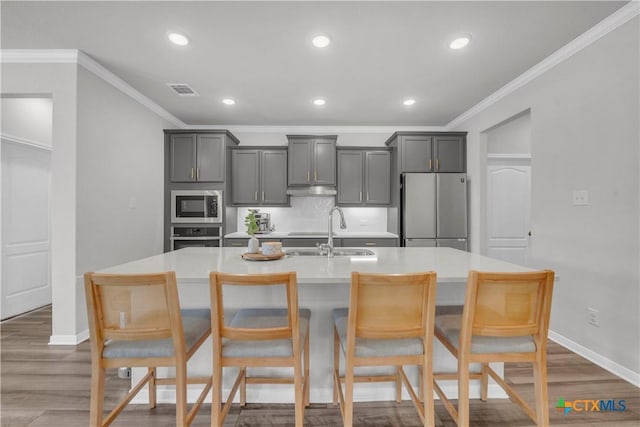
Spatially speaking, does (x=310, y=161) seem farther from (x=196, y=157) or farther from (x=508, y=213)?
(x=508, y=213)

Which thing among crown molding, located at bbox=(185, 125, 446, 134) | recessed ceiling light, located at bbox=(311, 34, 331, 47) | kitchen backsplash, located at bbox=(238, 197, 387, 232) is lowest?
kitchen backsplash, located at bbox=(238, 197, 387, 232)

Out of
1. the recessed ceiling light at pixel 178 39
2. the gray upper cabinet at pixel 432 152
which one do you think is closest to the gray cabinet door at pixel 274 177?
the gray upper cabinet at pixel 432 152

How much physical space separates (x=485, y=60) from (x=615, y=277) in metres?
2.15

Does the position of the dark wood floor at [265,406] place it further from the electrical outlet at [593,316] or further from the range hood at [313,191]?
the range hood at [313,191]

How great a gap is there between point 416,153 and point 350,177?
3.44ft

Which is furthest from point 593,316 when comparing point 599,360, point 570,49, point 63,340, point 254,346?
point 63,340

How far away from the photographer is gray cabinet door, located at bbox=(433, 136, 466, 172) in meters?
4.42

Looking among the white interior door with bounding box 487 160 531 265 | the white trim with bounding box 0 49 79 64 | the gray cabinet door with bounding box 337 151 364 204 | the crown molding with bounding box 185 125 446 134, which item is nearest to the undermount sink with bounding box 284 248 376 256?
the gray cabinet door with bounding box 337 151 364 204

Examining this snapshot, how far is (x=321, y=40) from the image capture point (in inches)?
98.3

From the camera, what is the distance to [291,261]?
1.93 meters

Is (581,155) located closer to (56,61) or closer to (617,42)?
(617,42)

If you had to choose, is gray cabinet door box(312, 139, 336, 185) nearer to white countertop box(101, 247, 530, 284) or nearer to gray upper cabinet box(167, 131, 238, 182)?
gray upper cabinet box(167, 131, 238, 182)

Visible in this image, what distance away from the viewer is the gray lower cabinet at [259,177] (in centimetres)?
466

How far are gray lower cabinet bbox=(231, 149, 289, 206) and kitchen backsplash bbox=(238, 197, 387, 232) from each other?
36 centimetres
